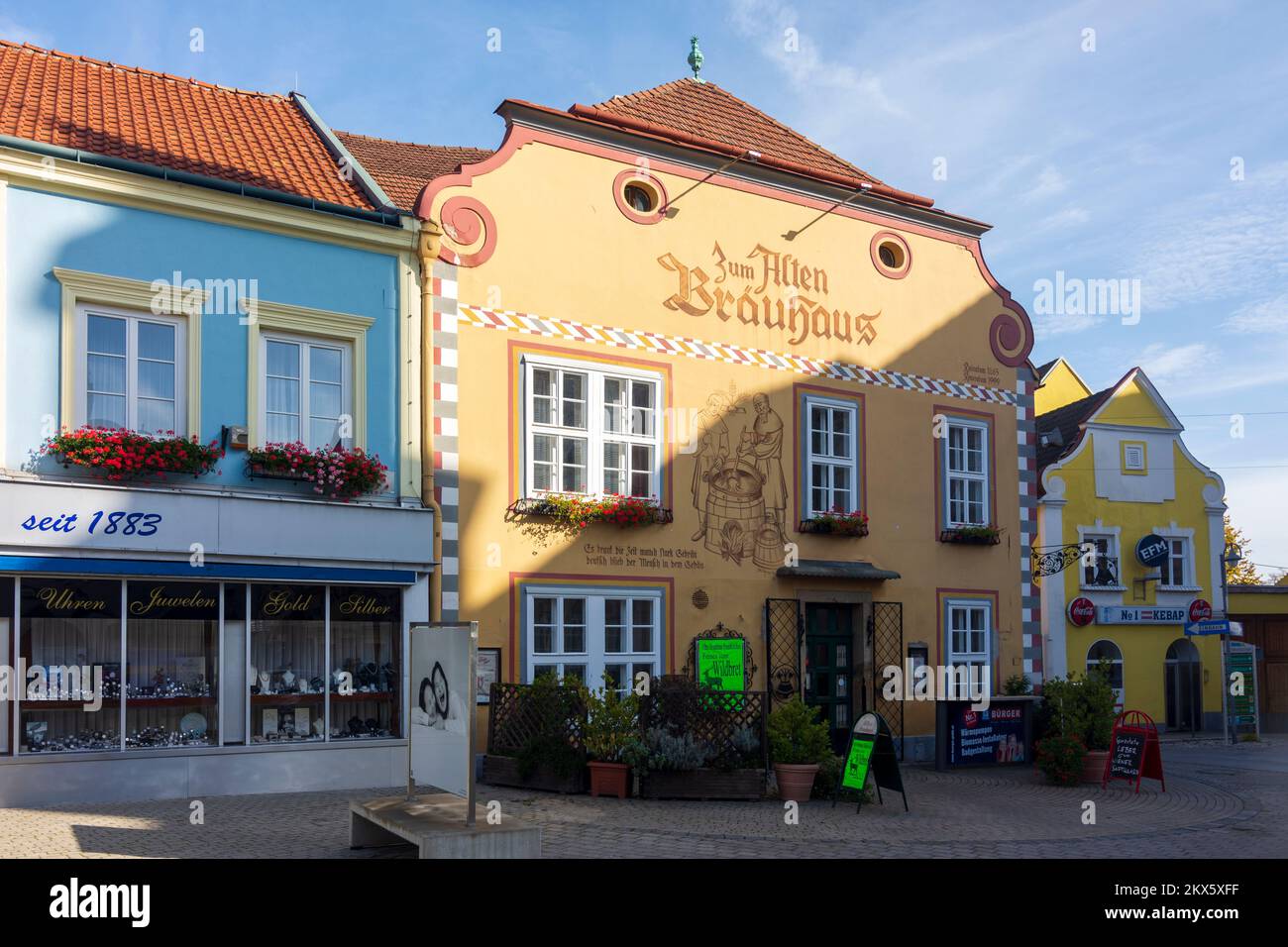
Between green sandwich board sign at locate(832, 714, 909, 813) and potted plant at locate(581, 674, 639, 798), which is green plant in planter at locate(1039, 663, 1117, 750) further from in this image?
potted plant at locate(581, 674, 639, 798)

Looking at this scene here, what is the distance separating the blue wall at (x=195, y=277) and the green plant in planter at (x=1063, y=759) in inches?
358

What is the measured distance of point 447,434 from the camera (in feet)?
53.0

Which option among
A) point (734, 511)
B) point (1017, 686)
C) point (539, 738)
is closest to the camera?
point (539, 738)

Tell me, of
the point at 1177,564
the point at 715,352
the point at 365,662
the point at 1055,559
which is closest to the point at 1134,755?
the point at 715,352

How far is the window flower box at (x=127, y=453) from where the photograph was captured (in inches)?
525

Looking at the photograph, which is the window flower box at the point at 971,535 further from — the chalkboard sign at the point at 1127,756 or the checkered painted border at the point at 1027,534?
the chalkboard sign at the point at 1127,756

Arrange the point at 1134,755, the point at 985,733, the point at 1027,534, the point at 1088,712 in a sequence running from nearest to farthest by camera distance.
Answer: the point at 1134,755, the point at 1088,712, the point at 985,733, the point at 1027,534

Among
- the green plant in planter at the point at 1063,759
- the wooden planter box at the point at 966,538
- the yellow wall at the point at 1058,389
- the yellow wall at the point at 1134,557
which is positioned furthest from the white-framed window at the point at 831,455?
the yellow wall at the point at 1058,389

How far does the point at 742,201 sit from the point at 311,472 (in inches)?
324

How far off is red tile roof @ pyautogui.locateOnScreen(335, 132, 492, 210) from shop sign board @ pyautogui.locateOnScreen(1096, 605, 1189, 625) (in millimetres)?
17023

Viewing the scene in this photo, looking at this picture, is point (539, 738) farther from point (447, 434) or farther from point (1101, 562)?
point (1101, 562)

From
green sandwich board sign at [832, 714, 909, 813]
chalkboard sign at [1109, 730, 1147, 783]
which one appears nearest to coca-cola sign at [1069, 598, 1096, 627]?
chalkboard sign at [1109, 730, 1147, 783]

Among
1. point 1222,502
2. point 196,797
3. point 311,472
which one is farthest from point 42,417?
point 1222,502

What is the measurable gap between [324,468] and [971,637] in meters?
11.4
